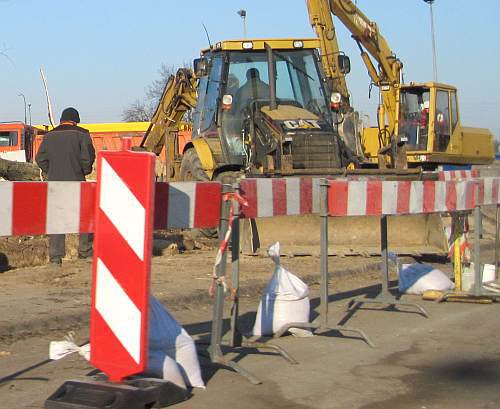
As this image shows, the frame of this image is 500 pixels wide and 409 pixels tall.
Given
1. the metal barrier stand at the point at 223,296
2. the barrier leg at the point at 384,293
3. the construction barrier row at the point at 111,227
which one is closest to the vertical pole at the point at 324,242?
the metal barrier stand at the point at 223,296

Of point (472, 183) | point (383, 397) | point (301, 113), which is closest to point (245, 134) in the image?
point (301, 113)

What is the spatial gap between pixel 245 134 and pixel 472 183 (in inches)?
236

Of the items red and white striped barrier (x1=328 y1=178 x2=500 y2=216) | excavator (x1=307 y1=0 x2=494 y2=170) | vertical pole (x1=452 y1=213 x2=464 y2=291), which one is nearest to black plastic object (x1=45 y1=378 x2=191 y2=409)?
red and white striped barrier (x1=328 y1=178 x2=500 y2=216)

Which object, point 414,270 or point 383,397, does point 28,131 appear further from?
point 383,397

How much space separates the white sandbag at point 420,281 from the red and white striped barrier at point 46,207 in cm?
567

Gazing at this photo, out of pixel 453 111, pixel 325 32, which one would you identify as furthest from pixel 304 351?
pixel 453 111

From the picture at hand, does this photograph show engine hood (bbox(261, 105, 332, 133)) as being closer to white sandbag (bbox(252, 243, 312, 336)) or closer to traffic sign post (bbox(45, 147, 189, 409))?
white sandbag (bbox(252, 243, 312, 336))

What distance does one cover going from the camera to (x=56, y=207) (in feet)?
16.9

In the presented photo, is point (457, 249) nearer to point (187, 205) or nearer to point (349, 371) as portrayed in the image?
point (349, 371)

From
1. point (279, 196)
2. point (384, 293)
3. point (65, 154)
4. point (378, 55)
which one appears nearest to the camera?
point (279, 196)

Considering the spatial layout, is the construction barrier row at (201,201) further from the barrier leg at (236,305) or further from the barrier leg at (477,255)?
the barrier leg at (477,255)

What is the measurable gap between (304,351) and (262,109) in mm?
8293

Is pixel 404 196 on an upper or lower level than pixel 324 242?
upper

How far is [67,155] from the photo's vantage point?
11.0 m
